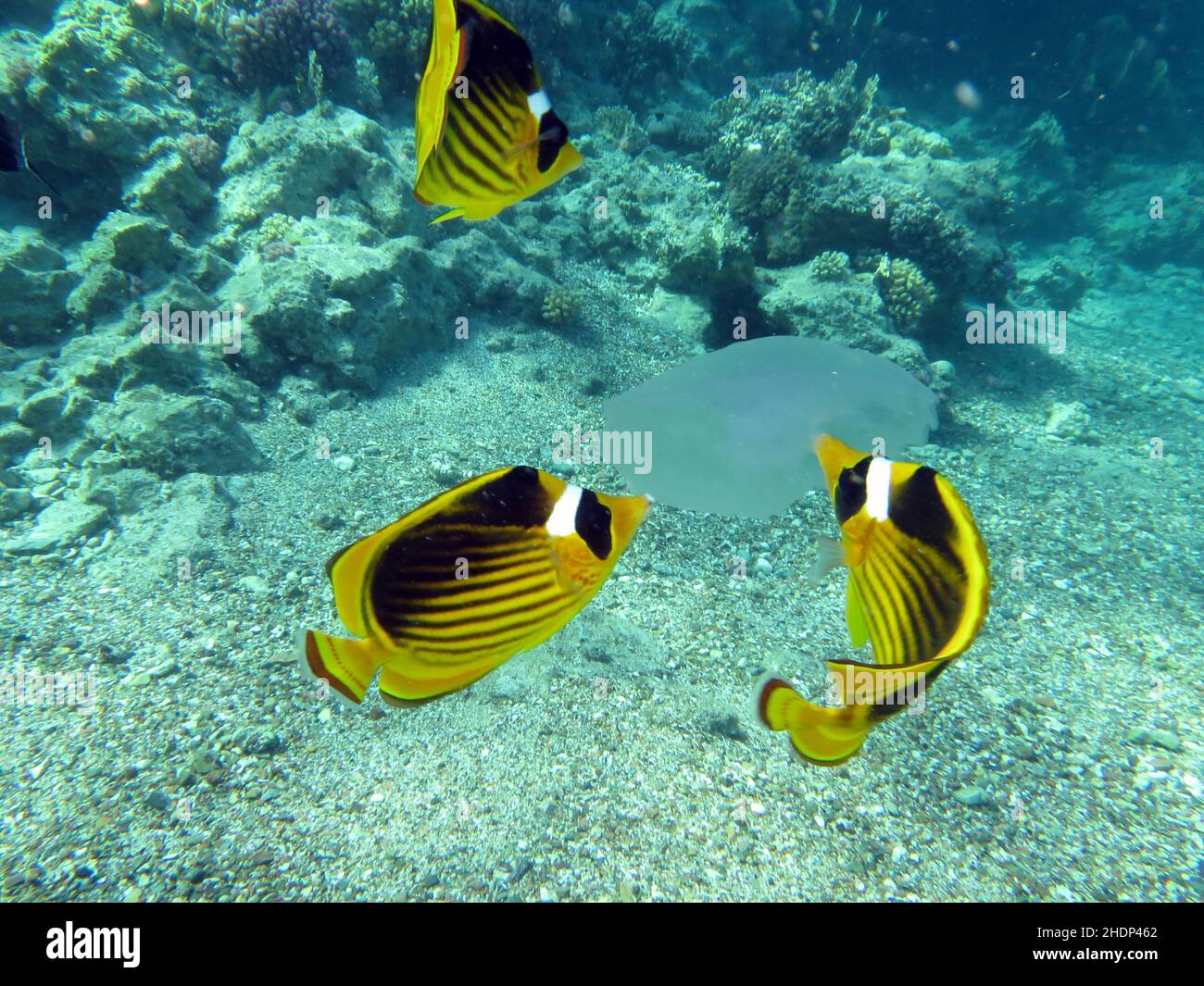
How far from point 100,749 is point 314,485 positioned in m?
2.36

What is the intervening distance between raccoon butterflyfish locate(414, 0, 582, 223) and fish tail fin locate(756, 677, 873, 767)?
5.65ft

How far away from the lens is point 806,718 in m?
1.44

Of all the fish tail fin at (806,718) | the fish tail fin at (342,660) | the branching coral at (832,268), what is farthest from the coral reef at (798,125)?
the fish tail fin at (342,660)

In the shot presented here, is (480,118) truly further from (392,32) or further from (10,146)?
(392,32)

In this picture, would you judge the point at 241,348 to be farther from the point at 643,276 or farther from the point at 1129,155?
the point at 1129,155

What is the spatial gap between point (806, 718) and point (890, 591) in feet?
1.72

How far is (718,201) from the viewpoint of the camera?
27.7 feet

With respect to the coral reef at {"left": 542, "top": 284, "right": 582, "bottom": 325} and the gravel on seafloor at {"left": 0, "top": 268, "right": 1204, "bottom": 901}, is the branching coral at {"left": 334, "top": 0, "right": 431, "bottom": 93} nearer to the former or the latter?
the coral reef at {"left": 542, "top": 284, "right": 582, "bottom": 325}

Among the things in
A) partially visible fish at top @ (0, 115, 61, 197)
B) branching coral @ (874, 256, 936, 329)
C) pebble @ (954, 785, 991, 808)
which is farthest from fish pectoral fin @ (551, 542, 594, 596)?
branching coral @ (874, 256, 936, 329)

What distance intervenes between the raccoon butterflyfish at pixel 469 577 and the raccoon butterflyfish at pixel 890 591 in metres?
0.61

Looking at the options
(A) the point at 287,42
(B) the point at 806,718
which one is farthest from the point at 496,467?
(A) the point at 287,42

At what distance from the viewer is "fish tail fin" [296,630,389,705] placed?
1.47 m

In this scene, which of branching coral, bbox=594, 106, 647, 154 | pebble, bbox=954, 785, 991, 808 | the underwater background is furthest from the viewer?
branching coral, bbox=594, 106, 647, 154

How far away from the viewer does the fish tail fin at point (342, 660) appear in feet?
4.83
